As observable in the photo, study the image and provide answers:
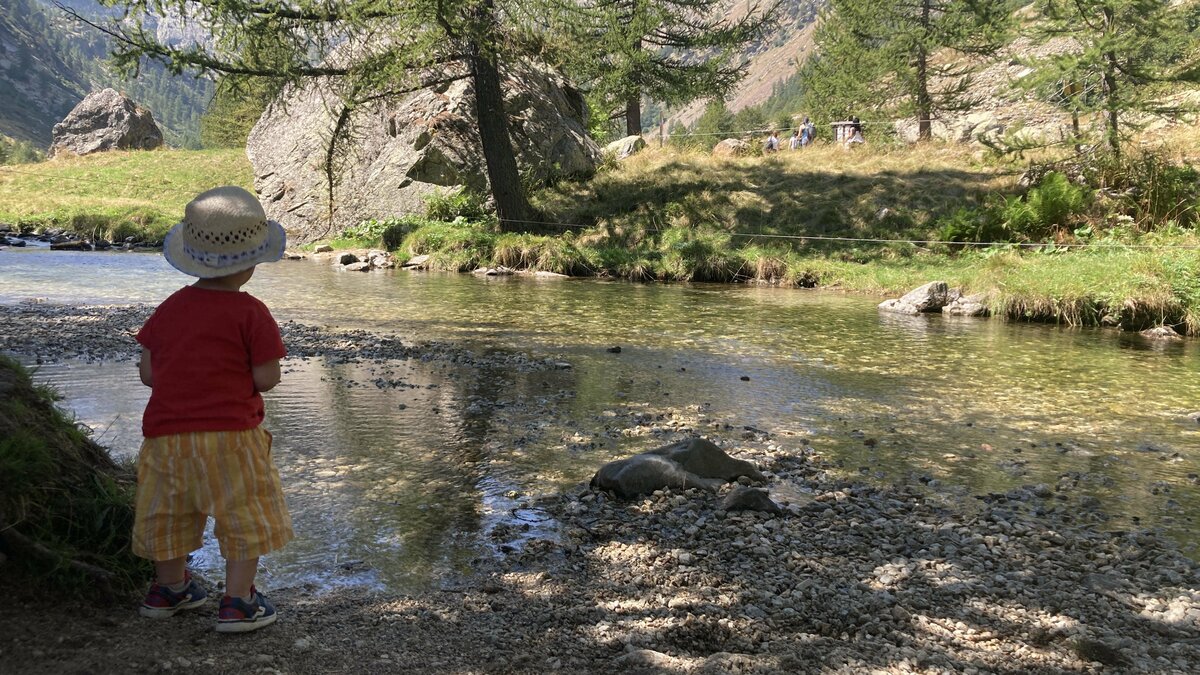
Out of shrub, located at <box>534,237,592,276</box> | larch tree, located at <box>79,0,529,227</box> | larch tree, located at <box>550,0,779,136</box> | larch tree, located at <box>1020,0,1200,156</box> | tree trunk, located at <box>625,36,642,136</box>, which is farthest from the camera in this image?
tree trunk, located at <box>625,36,642,136</box>

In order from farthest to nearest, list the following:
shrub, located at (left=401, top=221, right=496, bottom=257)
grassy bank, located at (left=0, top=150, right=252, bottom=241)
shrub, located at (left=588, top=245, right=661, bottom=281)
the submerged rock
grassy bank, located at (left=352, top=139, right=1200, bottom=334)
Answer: grassy bank, located at (left=0, top=150, right=252, bottom=241) → shrub, located at (left=401, top=221, right=496, bottom=257) → shrub, located at (left=588, top=245, right=661, bottom=281) → grassy bank, located at (left=352, top=139, right=1200, bottom=334) → the submerged rock

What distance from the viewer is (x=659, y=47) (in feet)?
90.5

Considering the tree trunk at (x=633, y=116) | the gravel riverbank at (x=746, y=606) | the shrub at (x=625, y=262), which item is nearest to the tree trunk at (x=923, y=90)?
the tree trunk at (x=633, y=116)

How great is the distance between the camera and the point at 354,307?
43.5 feet

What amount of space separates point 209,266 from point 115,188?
38.6m

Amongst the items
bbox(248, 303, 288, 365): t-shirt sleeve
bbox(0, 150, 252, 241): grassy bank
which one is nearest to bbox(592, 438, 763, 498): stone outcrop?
bbox(248, 303, 288, 365): t-shirt sleeve

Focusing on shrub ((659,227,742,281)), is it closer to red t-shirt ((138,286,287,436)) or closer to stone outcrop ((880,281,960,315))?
stone outcrop ((880,281,960,315))

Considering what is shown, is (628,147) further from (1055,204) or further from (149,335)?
(149,335)

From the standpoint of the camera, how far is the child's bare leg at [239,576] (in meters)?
3.01

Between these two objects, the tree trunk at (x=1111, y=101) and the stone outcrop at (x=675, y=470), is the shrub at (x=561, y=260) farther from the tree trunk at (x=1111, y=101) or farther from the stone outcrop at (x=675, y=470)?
the stone outcrop at (x=675, y=470)

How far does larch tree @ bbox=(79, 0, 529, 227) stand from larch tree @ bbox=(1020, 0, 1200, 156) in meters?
12.8

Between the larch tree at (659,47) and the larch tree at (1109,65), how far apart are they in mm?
8165

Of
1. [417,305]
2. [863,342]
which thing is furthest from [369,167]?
[863,342]

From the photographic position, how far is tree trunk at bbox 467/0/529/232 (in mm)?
19406
